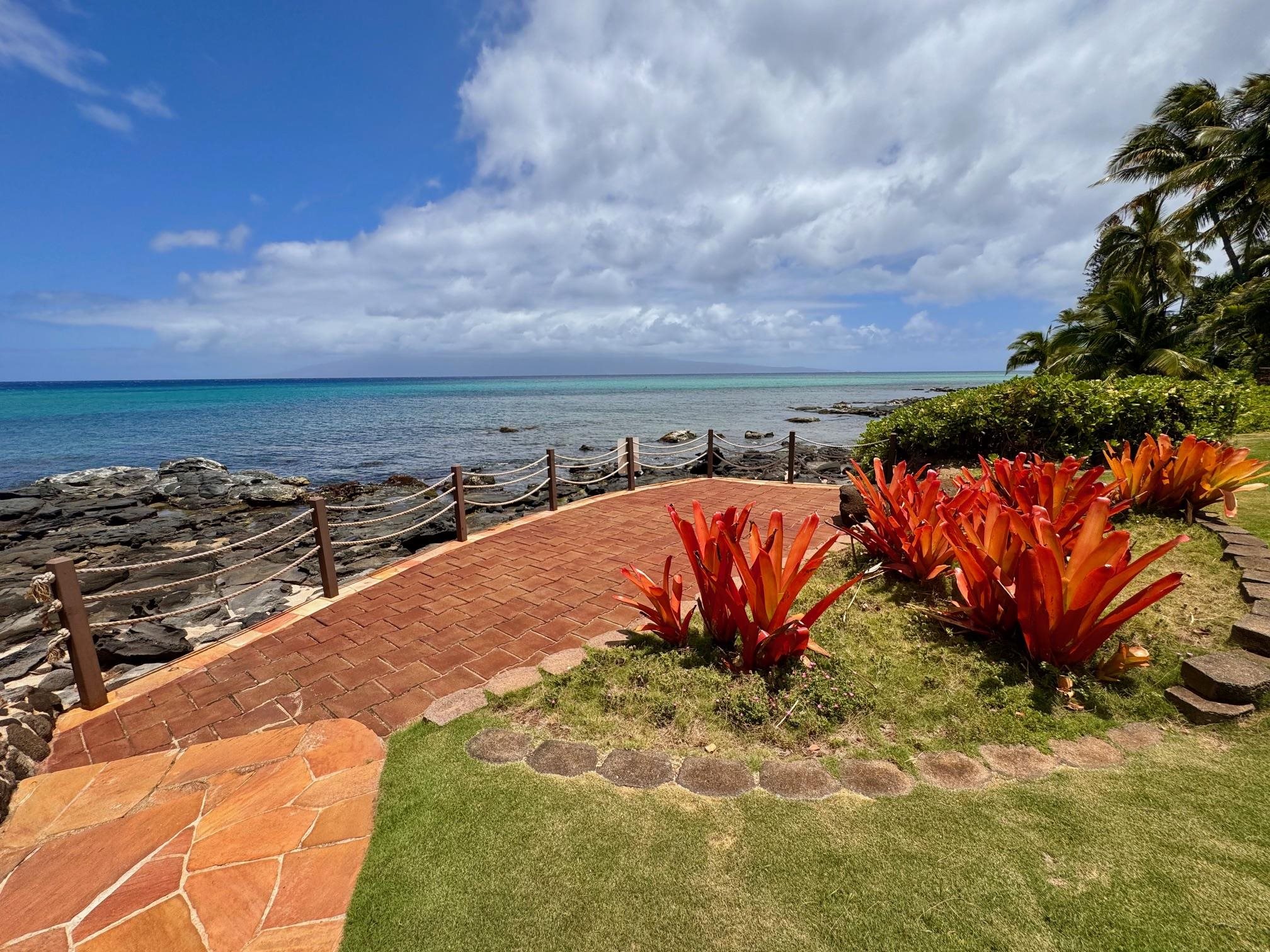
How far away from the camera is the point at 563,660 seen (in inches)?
140

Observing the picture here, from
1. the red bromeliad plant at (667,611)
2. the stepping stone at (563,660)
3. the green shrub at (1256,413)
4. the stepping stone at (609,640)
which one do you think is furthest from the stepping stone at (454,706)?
the green shrub at (1256,413)

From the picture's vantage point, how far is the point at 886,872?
1938 millimetres

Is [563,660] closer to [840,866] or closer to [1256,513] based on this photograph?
[840,866]

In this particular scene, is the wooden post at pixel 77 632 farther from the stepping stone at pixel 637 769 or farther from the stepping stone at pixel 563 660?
the stepping stone at pixel 637 769

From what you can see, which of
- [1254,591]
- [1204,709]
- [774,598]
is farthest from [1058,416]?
[774,598]

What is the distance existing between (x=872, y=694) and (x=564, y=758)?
164cm

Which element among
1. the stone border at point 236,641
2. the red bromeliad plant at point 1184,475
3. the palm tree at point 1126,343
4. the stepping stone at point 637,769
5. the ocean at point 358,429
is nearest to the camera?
the stepping stone at point 637,769

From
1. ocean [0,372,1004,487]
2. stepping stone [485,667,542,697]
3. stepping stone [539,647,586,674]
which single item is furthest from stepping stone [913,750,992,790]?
ocean [0,372,1004,487]

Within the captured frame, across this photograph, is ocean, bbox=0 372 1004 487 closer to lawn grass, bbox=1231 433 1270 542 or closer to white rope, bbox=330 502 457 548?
white rope, bbox=330 502 457 548

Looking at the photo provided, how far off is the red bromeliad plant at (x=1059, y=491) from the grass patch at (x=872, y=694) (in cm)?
68

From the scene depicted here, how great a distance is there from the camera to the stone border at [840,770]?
237 cm

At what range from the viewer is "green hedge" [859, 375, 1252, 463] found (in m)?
7.04

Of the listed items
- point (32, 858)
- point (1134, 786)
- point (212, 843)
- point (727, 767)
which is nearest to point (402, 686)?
point (212, 843)

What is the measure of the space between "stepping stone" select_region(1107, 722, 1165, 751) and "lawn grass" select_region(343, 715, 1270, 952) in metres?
0.05
